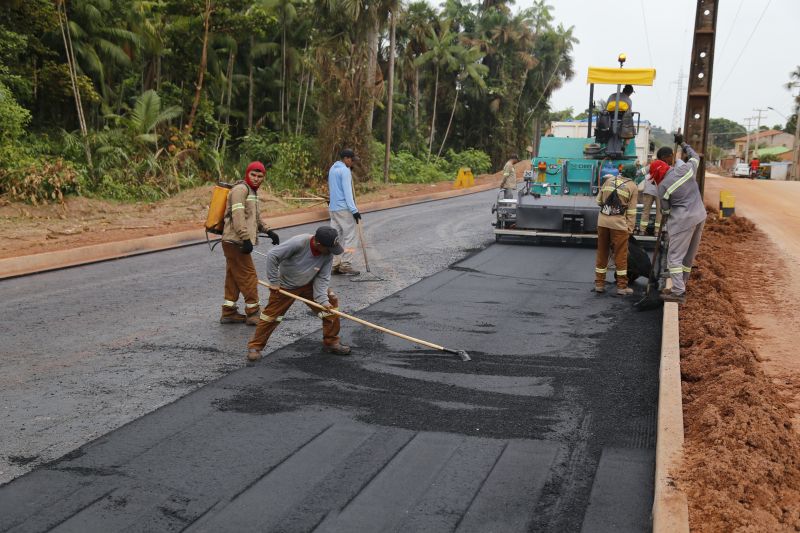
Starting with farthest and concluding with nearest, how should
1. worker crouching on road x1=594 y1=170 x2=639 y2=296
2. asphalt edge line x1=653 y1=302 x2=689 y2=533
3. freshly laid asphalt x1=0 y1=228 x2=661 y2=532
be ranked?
worker crouching on road x1=594 y1=170 x2=639 y2=296
freshly laid asphalt x1=0 y1=228 x2=661 y2=532
asphalt edge line x1=653 y1=302 x2=689 y2=533

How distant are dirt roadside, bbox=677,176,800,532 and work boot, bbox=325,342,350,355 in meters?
2.81

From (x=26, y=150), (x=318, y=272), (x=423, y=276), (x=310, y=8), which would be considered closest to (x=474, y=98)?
(x=310, y=8)

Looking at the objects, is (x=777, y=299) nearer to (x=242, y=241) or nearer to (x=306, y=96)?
(x=242, y=241)

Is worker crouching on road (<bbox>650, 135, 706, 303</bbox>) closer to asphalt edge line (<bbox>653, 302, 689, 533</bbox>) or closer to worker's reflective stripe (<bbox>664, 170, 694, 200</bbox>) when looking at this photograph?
worker's reflective stripe (<bbox>664, 170, 694, 200</bbox>)

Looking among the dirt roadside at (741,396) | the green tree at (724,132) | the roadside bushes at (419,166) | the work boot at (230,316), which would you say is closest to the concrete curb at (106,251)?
the work boot at (230,316)

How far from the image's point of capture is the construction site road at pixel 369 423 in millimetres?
4078

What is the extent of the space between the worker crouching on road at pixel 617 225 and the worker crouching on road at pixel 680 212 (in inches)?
36.1

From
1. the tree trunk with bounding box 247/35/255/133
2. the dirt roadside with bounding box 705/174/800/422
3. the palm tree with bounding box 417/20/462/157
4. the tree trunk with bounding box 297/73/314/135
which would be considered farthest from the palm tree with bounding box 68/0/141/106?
the palm tree with bounding box 417/20/462/157

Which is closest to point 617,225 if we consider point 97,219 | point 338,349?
point 338,349

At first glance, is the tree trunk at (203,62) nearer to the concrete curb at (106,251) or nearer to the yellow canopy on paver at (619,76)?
the concrete curb at (106,251)

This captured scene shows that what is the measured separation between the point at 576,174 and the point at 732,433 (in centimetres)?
1109

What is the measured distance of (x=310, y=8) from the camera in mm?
29750

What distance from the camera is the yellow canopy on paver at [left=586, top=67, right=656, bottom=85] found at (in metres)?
15.0

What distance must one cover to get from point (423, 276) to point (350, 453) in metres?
6.59
